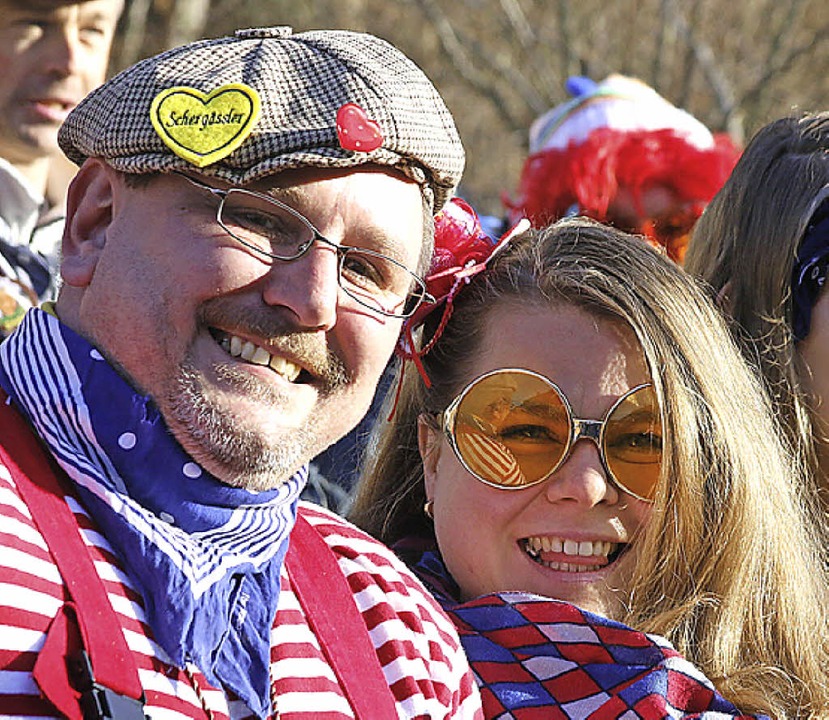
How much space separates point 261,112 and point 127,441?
46cm

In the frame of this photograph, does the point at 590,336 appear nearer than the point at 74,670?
No

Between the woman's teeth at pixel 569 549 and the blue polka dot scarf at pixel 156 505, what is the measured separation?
772mm

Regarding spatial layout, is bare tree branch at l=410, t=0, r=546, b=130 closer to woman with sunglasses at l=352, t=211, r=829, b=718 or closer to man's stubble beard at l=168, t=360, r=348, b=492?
woman with sunglasses at l=352, t=211, r=829, b=718

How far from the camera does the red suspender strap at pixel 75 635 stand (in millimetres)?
1537

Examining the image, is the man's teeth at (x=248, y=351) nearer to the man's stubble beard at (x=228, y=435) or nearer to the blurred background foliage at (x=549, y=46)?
the man's stubble beard at (x=228, y=435)

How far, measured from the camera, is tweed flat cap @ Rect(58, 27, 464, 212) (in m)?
1.78

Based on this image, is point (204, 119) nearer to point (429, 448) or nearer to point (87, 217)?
point (87, 217)

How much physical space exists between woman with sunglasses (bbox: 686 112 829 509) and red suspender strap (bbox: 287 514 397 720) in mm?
1198

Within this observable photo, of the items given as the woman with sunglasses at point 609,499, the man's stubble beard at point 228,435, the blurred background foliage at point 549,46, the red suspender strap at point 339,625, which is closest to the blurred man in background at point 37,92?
the woman with sunglasses at point 609,499

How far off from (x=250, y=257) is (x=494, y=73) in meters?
10.2

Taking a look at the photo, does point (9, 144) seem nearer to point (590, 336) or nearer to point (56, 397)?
point (590, 336)

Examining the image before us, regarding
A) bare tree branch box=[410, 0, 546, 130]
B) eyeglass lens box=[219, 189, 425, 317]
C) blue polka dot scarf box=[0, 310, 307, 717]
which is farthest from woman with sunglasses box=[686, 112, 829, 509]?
bare tree branch box=[410, 0, 546, 130]

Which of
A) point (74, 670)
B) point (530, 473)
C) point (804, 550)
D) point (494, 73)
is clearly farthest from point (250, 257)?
point (494, 73)

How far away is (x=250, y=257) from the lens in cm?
177
